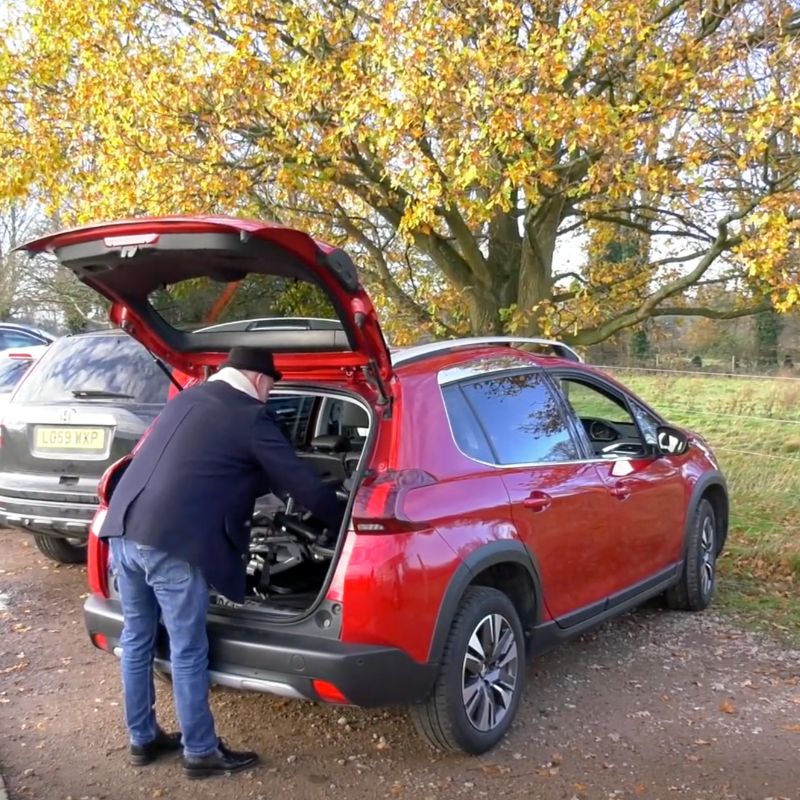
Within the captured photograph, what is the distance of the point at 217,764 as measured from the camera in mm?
3695

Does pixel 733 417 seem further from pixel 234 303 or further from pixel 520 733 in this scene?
pixel 234 303

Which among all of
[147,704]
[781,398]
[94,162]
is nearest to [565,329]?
[781,398]

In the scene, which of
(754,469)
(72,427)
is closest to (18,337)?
(72,427)

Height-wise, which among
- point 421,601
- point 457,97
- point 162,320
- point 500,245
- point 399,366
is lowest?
point 421,601

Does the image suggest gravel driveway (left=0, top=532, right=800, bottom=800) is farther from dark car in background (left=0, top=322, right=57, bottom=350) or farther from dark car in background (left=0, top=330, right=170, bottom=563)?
dark car in background (left=0, top=322, right=57, bottom=350)

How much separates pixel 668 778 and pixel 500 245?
766 centimetres

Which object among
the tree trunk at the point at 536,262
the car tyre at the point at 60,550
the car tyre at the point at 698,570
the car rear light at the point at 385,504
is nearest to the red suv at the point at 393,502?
the car rear light at the point at 385,504

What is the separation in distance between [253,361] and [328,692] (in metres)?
1.36

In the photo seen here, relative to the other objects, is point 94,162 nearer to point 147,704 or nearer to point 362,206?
point 362,206

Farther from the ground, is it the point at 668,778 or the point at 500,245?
the point at 500,245

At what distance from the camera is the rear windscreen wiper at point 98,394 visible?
246 inches

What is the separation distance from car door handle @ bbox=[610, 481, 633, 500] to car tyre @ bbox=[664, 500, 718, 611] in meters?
0.99

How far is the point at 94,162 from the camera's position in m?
9.95

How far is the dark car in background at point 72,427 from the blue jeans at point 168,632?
7.53 feet
